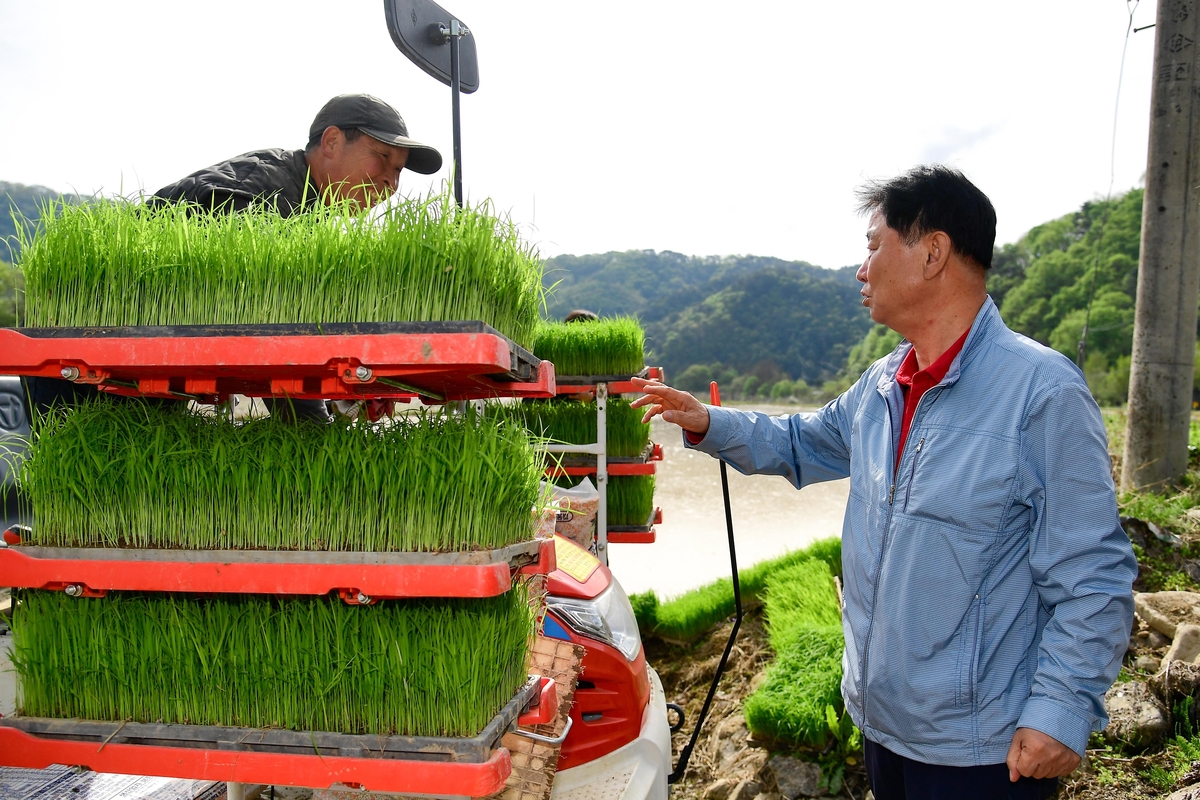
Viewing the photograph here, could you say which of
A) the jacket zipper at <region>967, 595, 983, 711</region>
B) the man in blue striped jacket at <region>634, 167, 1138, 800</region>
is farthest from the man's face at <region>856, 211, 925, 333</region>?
the jacket zipper at <region>967, 595, 983, 711</region>

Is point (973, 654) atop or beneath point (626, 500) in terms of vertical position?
atop

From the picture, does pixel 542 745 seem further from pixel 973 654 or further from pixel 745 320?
pixel 745 320

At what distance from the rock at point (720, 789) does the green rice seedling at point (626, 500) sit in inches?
73.5

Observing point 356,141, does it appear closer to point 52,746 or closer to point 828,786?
point 52,746

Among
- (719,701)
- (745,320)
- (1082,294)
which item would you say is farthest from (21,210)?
Result: (1082,294)

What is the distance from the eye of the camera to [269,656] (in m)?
1.46

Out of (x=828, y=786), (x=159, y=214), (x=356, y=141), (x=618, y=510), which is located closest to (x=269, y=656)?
(x=159, y=214)

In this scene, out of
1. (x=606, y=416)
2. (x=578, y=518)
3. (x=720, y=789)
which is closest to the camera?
(x=720, y=789)

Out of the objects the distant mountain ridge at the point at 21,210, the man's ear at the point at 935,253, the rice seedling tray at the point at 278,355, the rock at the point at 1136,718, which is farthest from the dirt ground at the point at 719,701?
the distant mountain ridge at the point at 21,210

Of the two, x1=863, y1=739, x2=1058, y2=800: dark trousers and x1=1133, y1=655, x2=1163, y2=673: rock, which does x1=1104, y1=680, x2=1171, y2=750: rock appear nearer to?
x1=1133, y1=655, x2=1163, y2=673: rock

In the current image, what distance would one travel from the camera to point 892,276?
180cm

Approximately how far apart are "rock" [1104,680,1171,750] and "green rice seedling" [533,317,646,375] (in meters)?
3.14

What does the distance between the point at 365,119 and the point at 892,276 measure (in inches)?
60.9

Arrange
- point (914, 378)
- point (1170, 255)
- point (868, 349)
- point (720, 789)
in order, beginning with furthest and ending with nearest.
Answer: point (868, 349)
point (1170, 255)
point (720, 789)
point (914, 378)
